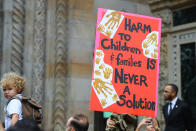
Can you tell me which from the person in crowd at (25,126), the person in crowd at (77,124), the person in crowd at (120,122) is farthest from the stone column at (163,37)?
the person in crowd at (25,126)

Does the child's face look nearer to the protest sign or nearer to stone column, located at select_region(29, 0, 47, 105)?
the protest sign

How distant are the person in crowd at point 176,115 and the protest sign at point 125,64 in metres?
0.99

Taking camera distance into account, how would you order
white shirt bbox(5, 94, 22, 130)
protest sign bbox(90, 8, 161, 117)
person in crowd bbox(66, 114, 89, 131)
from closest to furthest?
1. person in crowd bbox(66, 114, 89, 131)
2. white shirt bbox(5, 94, 22, 130)
3. protest sign bbox(90, 8, 161, 117)

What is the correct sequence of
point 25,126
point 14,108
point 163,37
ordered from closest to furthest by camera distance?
point 25,126 → point 14,108 → point 163,37

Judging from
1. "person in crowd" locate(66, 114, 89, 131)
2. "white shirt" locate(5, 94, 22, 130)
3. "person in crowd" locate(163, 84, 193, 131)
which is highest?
"white shirt" locate(5, 94, 22, 130)

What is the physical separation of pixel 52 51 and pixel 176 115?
7.58 feet

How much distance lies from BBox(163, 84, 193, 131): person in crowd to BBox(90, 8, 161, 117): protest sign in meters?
0.99

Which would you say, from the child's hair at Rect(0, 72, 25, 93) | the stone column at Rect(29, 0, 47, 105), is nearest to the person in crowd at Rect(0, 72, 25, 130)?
the child's hair at Rect(0, 72, 25, 93)

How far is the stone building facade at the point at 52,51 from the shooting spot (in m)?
5.96

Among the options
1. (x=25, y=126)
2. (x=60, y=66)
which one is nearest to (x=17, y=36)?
(x=60, y=66)

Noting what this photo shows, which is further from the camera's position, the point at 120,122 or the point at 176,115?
the point at 176,115

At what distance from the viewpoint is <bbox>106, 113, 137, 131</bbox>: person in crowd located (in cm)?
435

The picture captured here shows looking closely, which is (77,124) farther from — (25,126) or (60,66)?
(60,66)

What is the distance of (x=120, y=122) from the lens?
172 inches
